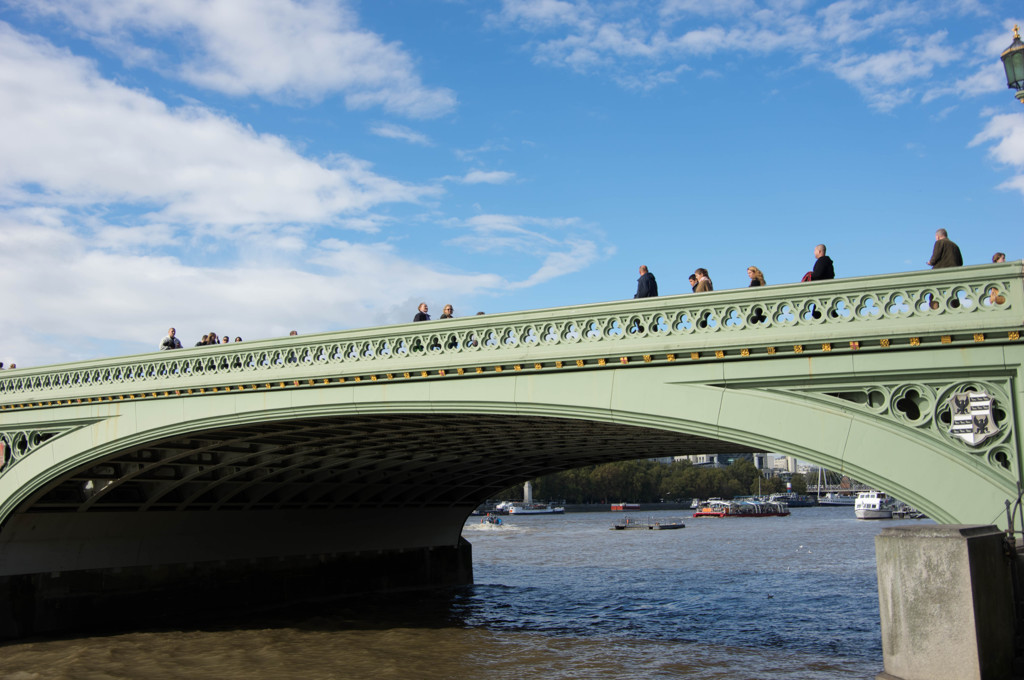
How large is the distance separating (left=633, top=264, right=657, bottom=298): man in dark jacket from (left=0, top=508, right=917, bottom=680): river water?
338 inches

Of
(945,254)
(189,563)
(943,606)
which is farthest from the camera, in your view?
(189,563)

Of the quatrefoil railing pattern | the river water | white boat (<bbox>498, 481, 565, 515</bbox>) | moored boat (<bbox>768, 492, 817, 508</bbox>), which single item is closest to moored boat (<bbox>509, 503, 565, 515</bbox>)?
white boat (<bbox>498, 481, 565, 515</bbox>)

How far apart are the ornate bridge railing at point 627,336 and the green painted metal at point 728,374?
0.02 meters

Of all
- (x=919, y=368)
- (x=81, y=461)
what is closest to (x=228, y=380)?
(x=81, y=461)

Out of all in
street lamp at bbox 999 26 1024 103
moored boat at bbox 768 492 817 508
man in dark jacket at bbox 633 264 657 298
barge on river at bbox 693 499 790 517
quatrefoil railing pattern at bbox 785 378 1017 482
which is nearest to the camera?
street lamp at bbox 999 26 1024 103

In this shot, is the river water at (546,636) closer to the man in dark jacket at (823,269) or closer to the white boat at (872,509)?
the man in dark jacket at (823,269)

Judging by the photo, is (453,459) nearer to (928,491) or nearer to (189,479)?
(189,479)

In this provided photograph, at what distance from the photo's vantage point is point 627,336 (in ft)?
44.8

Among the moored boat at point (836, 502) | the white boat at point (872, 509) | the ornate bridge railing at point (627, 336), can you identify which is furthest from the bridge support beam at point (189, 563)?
the moored boat at point (836, 502)

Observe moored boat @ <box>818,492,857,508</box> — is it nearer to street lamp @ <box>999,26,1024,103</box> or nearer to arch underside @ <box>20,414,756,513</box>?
arch underside @ <box>20,414,756,513</box>

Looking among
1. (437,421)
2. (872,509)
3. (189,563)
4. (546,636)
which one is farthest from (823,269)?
(872,509)

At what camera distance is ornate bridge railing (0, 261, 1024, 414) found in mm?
11195

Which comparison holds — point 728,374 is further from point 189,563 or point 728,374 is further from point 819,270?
point 189,563

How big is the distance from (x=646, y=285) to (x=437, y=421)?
6.47 m
